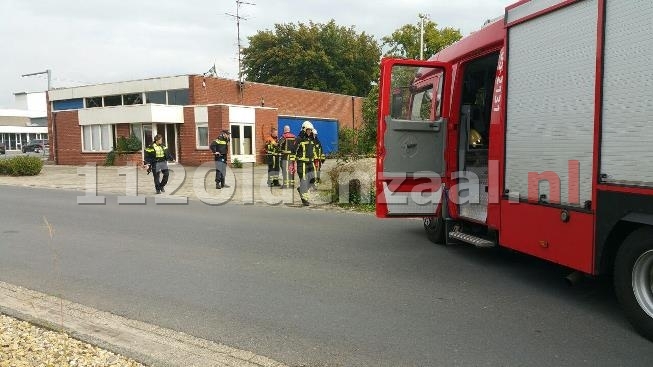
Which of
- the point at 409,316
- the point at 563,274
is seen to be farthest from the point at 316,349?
the point at 563,274

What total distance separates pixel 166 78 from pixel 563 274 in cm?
2735

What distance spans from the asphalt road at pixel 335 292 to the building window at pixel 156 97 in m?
22.0

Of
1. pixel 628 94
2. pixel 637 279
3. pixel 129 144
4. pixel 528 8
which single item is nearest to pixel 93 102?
pixel 129 144

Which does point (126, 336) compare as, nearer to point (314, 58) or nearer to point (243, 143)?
point (243, 143)

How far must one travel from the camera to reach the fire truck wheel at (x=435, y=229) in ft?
24.6

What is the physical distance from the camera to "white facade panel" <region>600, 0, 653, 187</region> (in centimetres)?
386

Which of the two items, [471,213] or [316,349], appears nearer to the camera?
[316,349]

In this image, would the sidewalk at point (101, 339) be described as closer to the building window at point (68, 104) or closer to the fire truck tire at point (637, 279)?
the fire truck tire at point (637, 279)

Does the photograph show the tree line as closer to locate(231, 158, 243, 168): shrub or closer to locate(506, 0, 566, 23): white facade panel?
locate(231, 158, 243, 168): shrub

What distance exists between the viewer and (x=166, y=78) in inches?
1176

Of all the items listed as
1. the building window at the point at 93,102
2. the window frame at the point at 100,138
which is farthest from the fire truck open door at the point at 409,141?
the building window at the point at 93,102

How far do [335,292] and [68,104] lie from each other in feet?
111

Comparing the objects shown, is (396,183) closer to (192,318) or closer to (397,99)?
(397,99)

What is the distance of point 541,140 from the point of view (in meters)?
5.02
